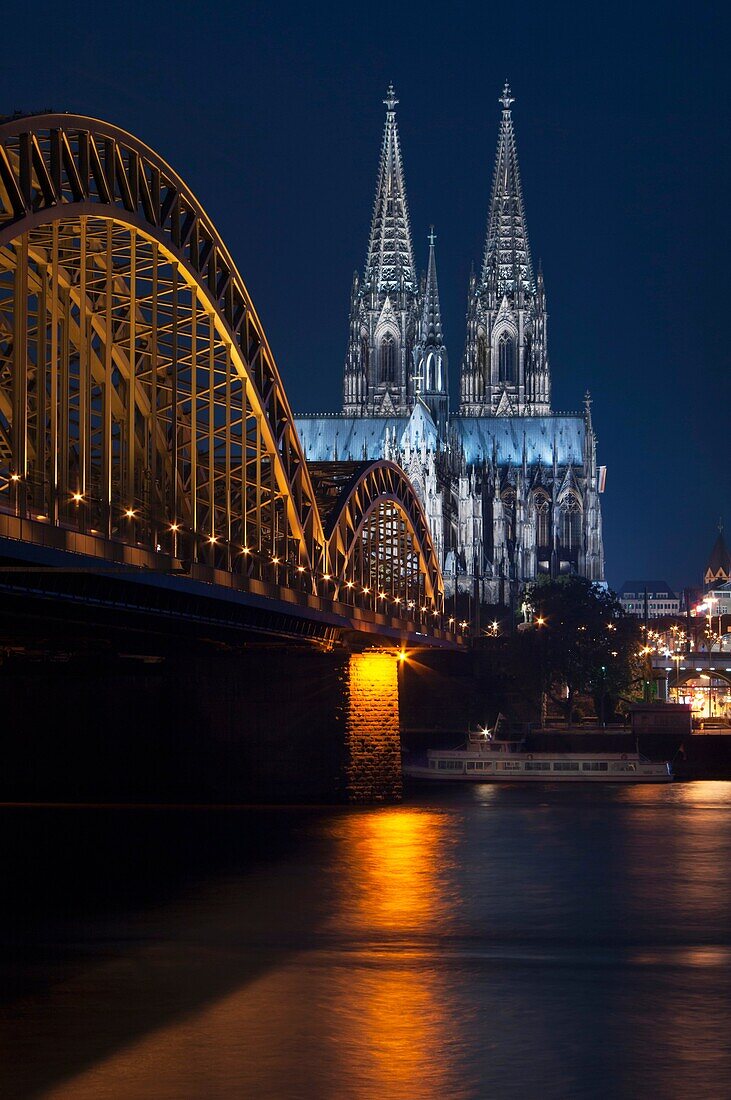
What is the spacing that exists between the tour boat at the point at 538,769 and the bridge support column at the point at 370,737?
2597 cm

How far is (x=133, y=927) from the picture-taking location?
46.7 metres

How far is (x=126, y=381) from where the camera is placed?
2153 inches

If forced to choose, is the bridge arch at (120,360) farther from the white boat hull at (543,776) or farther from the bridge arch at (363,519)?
the white boat hull at (543,776)

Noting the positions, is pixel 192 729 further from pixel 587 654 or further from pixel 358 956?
pixel 587 654

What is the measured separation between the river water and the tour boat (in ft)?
102

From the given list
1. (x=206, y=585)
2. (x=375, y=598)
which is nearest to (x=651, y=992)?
(x=206, y=585)

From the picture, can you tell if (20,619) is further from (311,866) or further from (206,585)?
(311,866)

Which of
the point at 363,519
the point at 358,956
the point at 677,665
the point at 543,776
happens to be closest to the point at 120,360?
the point at 358,956

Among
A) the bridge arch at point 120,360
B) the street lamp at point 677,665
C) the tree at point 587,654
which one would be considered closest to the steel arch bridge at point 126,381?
the bridge arch at point 120,360

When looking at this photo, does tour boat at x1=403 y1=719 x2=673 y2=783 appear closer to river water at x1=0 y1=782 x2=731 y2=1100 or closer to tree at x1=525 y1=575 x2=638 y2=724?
river water at x1=0 y1=782 x2=731 y2=1100

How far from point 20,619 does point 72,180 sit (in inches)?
496

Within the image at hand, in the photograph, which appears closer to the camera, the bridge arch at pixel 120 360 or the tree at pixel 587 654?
the bridge arch at pixel 120 360

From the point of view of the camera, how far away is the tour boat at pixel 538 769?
351ft

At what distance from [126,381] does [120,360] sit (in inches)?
23.9
